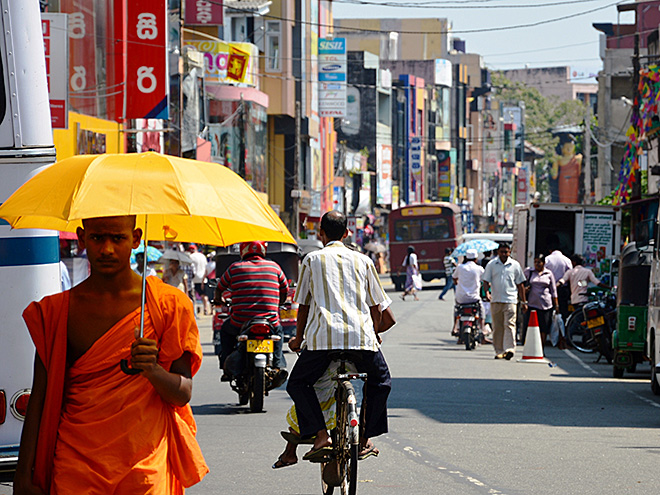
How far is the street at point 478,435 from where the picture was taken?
352 inches

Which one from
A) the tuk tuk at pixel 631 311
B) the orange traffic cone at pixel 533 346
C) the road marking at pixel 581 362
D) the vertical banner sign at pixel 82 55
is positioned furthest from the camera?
the vertical banner sign at pixel 82 55

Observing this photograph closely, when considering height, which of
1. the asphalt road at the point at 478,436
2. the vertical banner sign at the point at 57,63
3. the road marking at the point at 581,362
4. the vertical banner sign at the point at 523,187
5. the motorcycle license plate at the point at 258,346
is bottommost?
the vertical banner sign at the point at 523,187

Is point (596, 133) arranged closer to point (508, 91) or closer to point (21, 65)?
point (21, 65)

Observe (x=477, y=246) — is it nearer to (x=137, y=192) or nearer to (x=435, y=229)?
(x=435, y=229)

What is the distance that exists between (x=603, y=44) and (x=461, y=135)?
4849 cm

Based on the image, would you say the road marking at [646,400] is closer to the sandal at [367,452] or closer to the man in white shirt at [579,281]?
the sandal at [367,452]

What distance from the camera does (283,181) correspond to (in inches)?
2377

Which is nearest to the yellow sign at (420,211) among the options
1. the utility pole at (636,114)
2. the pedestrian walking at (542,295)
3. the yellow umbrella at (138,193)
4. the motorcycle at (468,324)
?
the utility pole at (636,114)

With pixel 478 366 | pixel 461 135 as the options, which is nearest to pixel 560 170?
pixel 461 135

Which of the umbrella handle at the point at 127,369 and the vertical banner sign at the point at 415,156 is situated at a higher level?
the umbrella handle at the point at 127,369

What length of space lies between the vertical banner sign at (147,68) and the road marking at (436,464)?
17724 millimetres

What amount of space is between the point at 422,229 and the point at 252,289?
39539 mm

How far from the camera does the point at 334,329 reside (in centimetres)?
801

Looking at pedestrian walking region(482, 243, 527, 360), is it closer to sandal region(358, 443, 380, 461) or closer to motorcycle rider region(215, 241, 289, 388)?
motorcycle rider region(215, 241, 289, 388)
